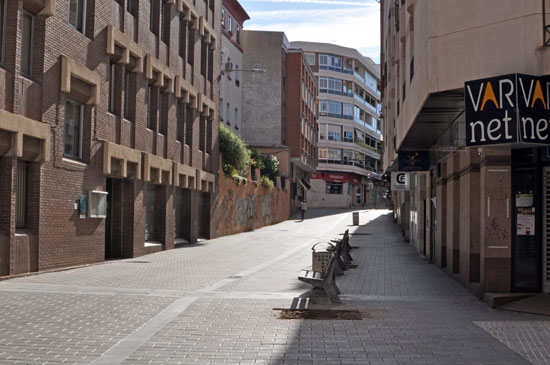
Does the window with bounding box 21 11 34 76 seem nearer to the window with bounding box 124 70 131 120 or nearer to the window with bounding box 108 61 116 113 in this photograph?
the window with bounding box 108 61 116 113

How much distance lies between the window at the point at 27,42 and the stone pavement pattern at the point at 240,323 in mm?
4732

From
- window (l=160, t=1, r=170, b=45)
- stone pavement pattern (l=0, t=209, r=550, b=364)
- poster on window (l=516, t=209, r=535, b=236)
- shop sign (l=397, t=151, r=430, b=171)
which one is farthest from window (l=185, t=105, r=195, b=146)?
poster on window (l=516, t=209, r=535, b=236)

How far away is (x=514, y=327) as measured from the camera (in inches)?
360

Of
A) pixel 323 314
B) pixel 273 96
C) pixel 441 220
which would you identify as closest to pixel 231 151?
pixel 441 220

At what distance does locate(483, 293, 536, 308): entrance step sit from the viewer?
36.6 feet

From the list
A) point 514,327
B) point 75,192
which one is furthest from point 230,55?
point 514,327

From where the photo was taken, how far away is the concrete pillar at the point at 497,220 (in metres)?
11.7

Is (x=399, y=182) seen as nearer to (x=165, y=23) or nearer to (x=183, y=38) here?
(x=183, y=38)

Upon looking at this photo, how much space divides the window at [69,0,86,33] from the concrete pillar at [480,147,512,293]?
1150 centimetres

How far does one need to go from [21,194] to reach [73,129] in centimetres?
310

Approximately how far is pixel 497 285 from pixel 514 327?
8.66ft

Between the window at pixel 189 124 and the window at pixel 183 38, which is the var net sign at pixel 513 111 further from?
the window at pixel 189 124

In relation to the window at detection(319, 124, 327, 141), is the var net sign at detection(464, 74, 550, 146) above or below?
below

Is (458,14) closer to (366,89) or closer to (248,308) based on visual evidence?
(248,308)
